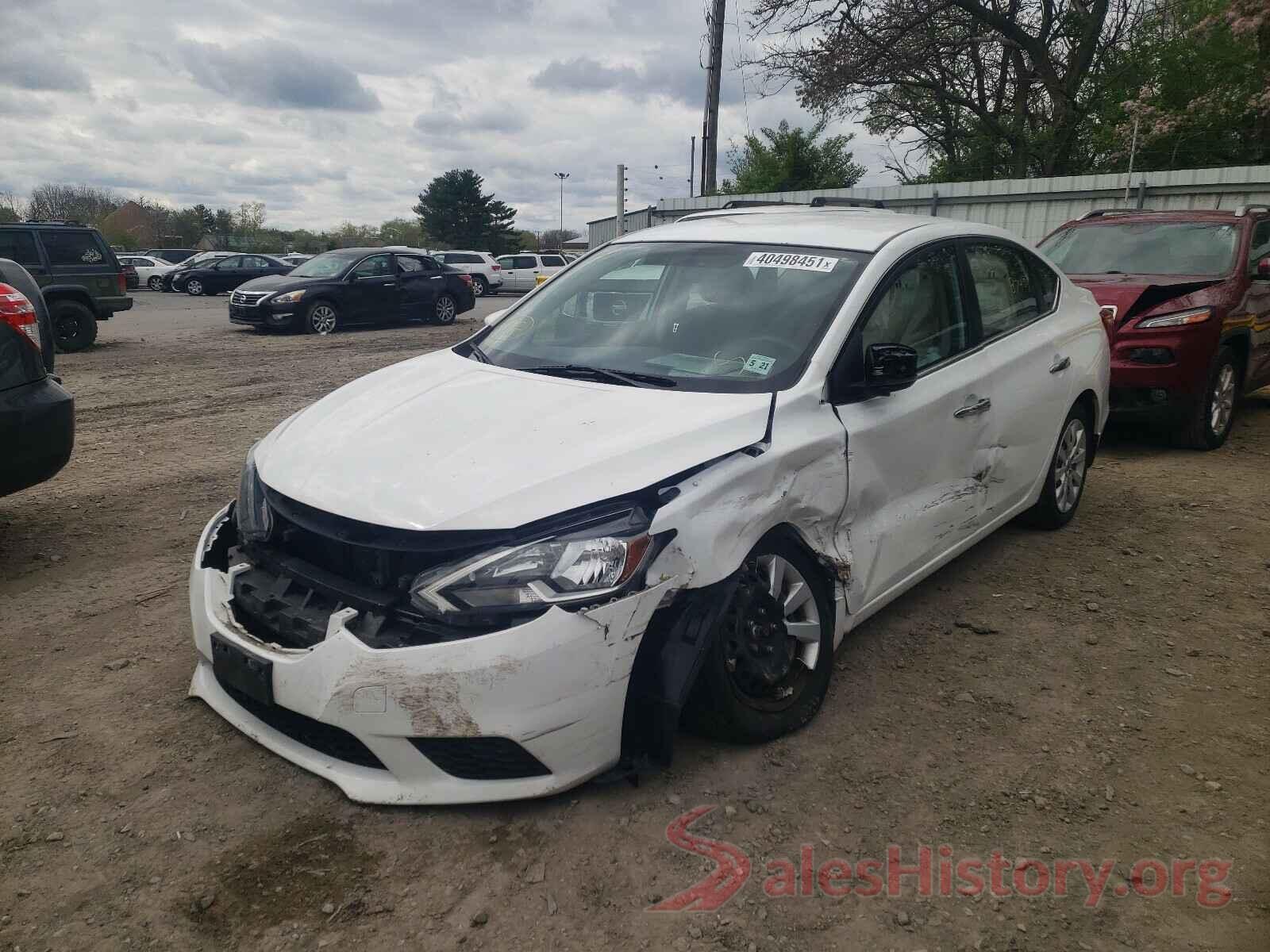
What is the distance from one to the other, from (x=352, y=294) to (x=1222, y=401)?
13.2 meters

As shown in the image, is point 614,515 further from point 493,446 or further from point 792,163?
point 792,163

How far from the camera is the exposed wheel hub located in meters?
2.76

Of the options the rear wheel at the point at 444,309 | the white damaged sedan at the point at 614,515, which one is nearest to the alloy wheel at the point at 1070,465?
the white damaged sedan at the point at 614,515

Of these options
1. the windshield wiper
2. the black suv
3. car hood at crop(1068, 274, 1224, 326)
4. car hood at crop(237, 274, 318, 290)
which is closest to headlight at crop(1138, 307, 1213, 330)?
car hood at crop(1068, 274, 1224, 326)

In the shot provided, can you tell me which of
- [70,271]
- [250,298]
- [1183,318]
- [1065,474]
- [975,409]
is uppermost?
[70,271]

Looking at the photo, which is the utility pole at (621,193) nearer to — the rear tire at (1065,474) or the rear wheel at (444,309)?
the rear wheel at (444,309)

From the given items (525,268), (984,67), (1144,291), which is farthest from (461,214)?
(1144,291)

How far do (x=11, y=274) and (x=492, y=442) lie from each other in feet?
12.0

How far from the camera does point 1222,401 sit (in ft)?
22.9

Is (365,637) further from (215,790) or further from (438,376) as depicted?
(438,376)

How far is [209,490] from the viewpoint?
5785mm

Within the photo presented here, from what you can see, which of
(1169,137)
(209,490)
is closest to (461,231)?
(1169,137)

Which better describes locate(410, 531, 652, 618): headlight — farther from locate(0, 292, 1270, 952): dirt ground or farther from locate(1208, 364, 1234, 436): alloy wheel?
locate(1208, 364, 1234, 436): alloy wheel

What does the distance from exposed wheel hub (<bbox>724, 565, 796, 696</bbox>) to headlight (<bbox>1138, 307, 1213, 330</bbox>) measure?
16.5 feet
